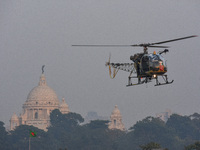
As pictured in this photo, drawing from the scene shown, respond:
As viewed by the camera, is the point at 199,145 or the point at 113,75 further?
the point at 199,145

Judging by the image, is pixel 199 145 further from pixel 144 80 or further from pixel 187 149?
pixel 144 80

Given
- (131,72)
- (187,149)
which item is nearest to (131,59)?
(131,72)

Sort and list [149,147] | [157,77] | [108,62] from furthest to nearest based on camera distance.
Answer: [149,147]
[108,62]
[157,77]

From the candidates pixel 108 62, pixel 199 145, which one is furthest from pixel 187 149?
pixel 108 62

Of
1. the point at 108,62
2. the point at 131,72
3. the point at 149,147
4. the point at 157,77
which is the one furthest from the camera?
the point at 149,147

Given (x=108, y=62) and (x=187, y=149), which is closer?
(x=108, y=62)

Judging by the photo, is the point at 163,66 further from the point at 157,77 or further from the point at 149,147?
the point at 149,147

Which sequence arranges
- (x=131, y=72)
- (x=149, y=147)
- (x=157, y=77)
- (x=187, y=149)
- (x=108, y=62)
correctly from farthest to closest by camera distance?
(x=187, y=149) → (x=149, y=147) → (x=108, y=62) → (x=131, y=72) → (x=157, y=77)

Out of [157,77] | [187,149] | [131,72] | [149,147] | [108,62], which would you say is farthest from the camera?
[187,149]

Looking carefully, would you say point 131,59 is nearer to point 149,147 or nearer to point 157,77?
point 157,77
